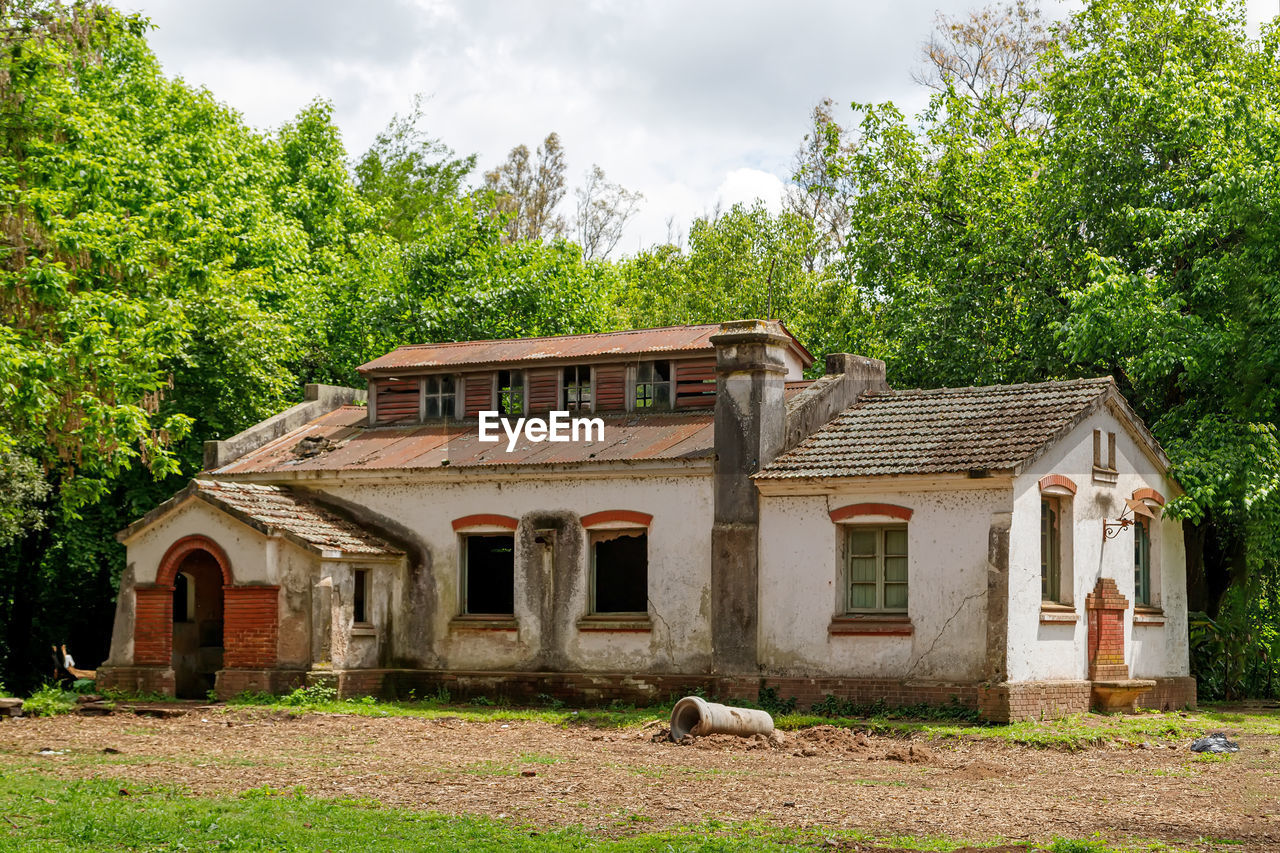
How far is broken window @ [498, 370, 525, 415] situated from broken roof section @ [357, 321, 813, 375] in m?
0.31

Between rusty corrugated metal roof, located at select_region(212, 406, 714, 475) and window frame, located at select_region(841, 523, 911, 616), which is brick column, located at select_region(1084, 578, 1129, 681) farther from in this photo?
rusty corrugated metal roof, located at select_region(212, 406, 714, 475)

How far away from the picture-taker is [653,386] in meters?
24.0

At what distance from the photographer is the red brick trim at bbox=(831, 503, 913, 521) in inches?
778

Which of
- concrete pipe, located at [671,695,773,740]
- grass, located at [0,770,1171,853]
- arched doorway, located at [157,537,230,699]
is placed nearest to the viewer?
grass, located at [0,770,1171,853]

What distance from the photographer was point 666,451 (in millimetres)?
21703

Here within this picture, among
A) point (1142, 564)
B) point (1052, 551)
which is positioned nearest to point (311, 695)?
point (1052, 551)

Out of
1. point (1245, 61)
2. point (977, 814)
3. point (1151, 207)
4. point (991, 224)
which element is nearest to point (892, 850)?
point (977, 814)

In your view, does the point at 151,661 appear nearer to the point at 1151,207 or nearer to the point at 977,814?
the point at 977,814

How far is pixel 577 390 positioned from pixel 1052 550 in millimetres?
8410

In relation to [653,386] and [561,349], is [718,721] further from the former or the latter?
[561,349]

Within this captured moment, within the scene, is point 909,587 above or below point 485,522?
below

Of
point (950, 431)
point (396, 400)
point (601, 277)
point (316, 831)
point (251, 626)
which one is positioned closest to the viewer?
point (316, 831)

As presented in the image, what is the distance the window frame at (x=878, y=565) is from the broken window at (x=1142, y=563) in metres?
4.73

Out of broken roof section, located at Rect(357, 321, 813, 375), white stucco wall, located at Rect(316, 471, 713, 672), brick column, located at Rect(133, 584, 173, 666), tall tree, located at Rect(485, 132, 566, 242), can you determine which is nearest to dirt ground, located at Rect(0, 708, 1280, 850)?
white stucco wall, located at Rect(316, 471, 713, 672)
